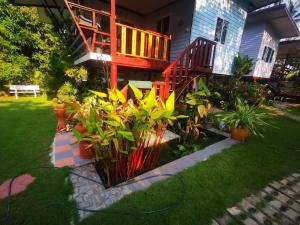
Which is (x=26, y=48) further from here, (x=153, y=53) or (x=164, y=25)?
(x=153, y=53)

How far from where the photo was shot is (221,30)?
25.1 feet

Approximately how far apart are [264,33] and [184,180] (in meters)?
11.5

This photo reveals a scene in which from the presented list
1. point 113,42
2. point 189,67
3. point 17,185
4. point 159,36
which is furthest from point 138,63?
point 17,185

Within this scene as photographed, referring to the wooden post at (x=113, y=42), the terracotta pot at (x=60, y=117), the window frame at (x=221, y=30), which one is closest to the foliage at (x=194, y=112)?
the wooden post at (x=113, y=42)

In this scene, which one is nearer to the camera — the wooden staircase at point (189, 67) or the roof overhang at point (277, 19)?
the wooden staircase at point (189, 67)

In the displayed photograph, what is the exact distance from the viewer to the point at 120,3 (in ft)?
23.0

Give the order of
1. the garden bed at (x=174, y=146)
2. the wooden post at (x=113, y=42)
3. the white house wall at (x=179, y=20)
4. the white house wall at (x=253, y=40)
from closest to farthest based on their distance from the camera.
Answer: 1. the garden bed at (x=174, y=146)
2. the wooden post at (x=113, y=42)
3. the white house wall at (x=179, y=20)
4. the white house wall at (x=253, y=40)

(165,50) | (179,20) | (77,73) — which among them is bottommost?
(77,73)

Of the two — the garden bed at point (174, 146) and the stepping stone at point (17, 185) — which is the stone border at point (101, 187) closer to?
the garden bed at point (174, 146)

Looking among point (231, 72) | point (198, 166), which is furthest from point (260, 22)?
point (198, 166)

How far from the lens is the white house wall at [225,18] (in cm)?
646

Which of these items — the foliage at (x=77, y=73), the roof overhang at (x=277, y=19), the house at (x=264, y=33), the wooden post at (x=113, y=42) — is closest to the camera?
the wooden post at (x=113, y=42)

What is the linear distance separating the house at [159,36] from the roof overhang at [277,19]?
64cm

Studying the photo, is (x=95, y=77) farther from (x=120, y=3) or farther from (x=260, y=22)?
(x=260, y=22)
